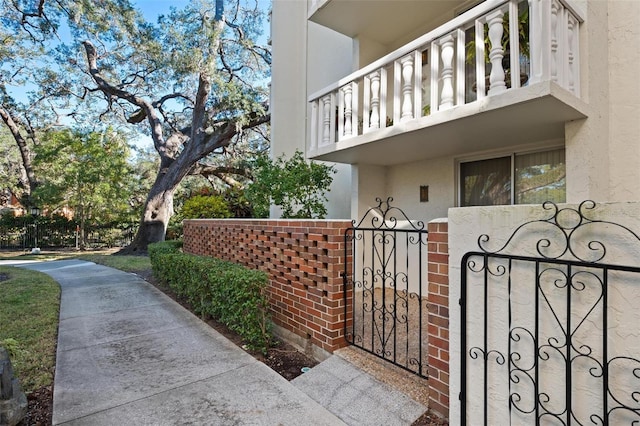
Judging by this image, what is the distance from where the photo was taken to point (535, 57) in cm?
334

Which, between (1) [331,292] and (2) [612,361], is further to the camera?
(1) [331,292]

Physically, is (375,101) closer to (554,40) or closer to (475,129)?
(475,129)

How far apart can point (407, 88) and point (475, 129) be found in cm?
111

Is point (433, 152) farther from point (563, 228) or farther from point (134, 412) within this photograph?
point (134, 412)

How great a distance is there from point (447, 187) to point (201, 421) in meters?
4.85

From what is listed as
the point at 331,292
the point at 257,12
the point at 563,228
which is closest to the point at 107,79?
the point at 257,12

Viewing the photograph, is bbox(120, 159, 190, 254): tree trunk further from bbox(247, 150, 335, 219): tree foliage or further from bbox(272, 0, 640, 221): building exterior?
bbox(272, 0, 640, 221): building exterior

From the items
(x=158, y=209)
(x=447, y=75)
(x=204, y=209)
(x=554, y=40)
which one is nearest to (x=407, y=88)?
(x=447, y=75)

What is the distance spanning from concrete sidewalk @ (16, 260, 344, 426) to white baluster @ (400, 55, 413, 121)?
3.66 metres

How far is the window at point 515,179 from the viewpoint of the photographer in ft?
15.4

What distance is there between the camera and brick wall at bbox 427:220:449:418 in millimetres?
2629

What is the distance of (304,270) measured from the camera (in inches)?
163

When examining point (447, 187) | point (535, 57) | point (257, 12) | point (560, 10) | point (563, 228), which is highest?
point (257, 12)

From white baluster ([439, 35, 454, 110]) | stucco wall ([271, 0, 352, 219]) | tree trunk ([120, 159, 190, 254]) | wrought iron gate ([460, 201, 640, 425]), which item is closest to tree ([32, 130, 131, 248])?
tree trunk ([120, 159, 190, 254])
